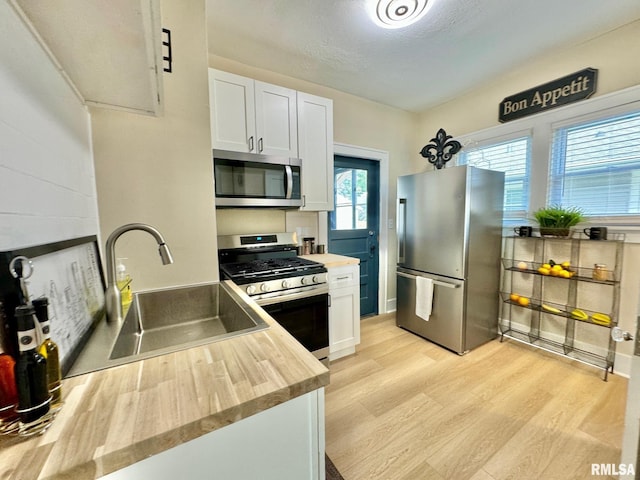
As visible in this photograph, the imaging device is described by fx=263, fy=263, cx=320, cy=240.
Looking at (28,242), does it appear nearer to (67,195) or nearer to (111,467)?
(67,195)

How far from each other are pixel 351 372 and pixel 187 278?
148 centimetres

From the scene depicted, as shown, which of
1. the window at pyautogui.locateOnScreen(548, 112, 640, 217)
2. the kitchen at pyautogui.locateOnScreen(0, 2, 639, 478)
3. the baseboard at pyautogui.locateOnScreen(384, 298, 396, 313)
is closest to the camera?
the kitchen at pyautogui.locateOnScreen(0, 2, 639, 478)

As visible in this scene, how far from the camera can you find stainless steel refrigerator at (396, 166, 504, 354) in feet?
7.64

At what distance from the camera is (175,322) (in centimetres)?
138

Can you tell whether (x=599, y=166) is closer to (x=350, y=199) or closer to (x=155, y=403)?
(x=350, y=199)

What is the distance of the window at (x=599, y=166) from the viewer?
78.0 inches

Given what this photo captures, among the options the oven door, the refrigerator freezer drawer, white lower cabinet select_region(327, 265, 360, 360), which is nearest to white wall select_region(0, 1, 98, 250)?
the oven door

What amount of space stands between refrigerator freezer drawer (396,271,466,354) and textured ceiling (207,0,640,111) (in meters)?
1.97

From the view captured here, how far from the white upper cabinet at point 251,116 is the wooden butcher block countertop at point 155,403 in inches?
62.9

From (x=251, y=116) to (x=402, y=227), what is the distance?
6.02 ft

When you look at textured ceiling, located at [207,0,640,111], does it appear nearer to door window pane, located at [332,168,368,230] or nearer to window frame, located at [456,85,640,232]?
window frame, located at [456,85,640,232]

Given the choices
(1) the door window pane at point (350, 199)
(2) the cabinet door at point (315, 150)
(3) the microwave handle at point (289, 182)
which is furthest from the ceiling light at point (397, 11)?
(1) the door window pane at point (350, 199)

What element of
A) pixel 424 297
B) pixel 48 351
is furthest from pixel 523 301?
pixel 48 351

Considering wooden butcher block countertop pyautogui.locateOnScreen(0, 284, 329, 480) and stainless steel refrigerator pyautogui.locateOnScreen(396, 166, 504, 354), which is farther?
stainless steel refrigerator pyautogui.locateOnScreen(396, 166, 504, 354)
